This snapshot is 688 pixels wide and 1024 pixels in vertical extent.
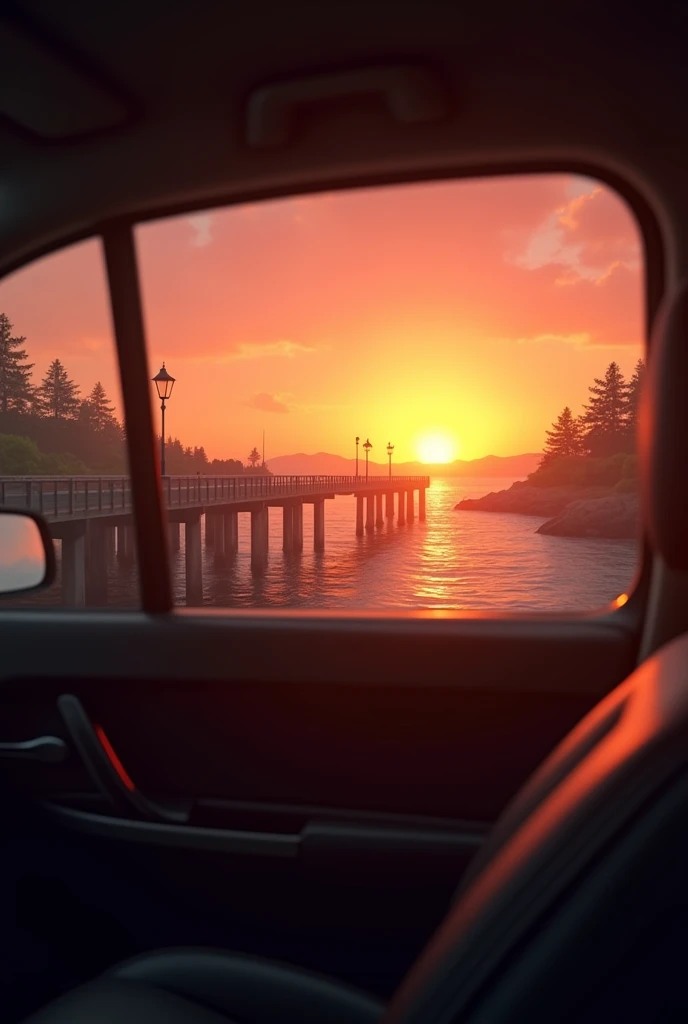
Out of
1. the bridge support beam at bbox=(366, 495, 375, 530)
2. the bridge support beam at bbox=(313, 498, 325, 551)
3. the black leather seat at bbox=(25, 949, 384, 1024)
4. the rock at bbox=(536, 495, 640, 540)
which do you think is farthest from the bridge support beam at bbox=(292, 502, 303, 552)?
the black leather seat at bbox=(25, 949, 384, 1024)

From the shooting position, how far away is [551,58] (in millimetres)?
1754

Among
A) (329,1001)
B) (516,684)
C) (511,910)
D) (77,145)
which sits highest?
(77,145)

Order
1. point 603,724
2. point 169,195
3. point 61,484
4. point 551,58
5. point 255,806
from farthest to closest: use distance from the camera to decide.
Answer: point 61,484 < point 169,195 < point 255,806 < point 551,58 < point 603,724

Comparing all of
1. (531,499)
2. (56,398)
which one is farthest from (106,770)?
(56,398)

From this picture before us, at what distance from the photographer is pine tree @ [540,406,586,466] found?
3124 mm

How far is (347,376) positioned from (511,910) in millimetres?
4041

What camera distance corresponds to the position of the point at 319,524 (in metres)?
47.6

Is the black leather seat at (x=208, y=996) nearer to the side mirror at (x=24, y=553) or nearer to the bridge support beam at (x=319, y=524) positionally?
the side mirror at (x=24, y=553)

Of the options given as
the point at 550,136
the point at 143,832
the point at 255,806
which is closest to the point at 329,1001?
the point at 255,806

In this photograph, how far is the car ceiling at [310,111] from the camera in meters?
1.73

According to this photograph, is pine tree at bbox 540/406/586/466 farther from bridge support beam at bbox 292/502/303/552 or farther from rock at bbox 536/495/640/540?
bridge support beam at bbox 292/502/303/552

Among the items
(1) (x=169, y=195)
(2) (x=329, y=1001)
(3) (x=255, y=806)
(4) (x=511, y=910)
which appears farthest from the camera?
(1) (x=169, y=195)

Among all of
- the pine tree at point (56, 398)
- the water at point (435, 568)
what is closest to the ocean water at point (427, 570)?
the water at point (435, 568)

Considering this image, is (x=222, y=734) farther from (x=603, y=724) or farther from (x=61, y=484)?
(x=61, y=484)
